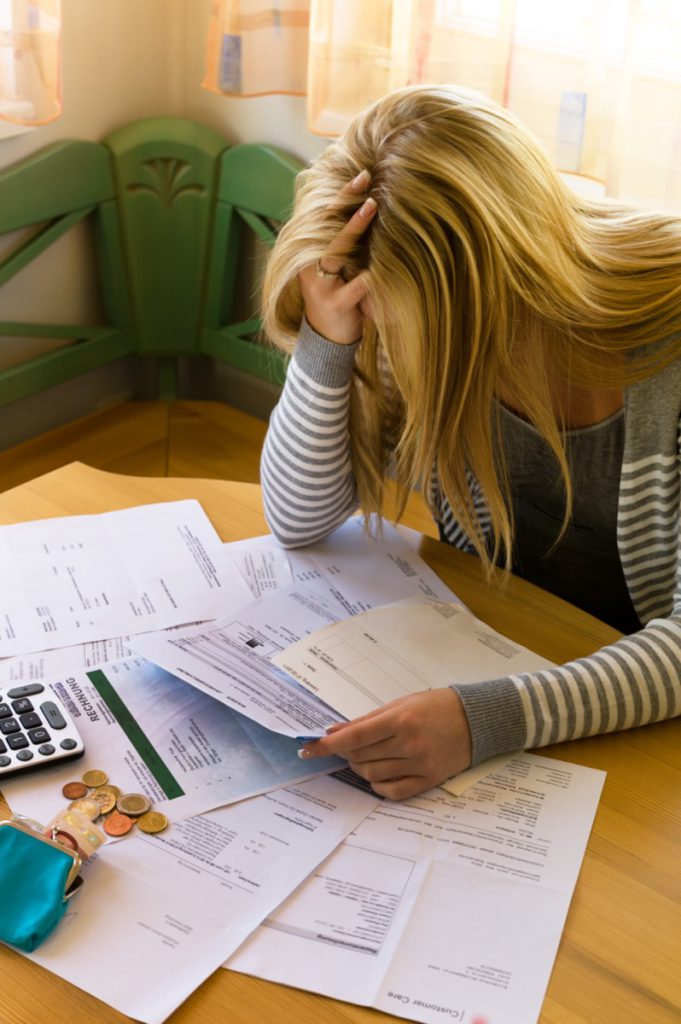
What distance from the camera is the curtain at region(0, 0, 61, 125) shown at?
70.4 inches

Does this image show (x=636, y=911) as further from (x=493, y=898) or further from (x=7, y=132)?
(x=7, y=132)

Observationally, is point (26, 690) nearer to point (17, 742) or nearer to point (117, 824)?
point (17, 742)

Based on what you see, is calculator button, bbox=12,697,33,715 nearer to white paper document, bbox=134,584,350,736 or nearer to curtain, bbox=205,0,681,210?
white paper document, bbox=134,584,350,736

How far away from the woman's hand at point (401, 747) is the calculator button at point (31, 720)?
8.4 inches

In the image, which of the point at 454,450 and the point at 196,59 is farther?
the point at 196,59

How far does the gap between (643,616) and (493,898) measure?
484mm

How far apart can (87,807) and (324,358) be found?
540 millimetres

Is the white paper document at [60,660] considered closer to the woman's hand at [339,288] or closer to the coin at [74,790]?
the coin at [74,790]

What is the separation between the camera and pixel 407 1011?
70 centimetres

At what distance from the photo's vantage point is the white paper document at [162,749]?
2.78 ft

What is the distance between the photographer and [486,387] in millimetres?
1014

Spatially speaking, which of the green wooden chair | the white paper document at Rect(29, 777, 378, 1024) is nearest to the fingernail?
the white paper document at Rect(29, 777, 378, 1024)

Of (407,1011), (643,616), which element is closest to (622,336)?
(643,616)

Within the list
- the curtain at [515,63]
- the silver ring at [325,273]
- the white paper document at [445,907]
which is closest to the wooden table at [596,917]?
the white paper document at [445,907]
